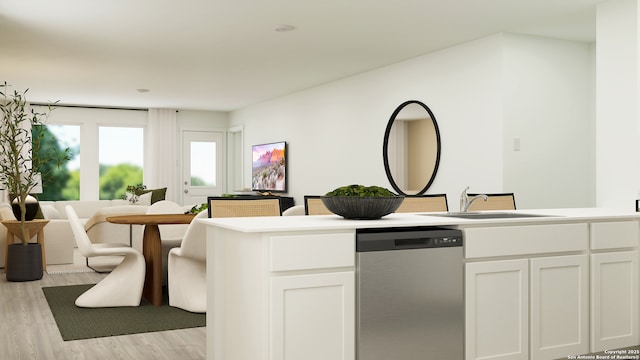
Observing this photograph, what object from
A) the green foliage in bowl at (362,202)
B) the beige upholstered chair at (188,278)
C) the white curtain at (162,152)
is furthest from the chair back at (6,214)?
the green foliage in bowl at (362,202)

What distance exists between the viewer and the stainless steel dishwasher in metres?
2.64

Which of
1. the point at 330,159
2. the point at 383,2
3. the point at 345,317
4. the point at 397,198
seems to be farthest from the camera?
the point at 330,159

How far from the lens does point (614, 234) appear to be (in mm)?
3332

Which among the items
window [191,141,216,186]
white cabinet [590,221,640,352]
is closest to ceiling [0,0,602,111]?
white cabinet [590,221,640,352]

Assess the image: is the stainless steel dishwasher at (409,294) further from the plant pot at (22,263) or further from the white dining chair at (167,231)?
the plant pot at (22,263)

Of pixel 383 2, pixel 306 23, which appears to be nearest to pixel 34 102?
pixel 306 23

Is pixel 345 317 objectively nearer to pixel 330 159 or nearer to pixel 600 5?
pixel 600 5

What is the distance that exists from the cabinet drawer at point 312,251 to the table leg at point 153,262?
273 cm

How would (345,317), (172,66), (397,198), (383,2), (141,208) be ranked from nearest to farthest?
(345,317) → (397,198) → (383,2) → (141,208) → (172,66)

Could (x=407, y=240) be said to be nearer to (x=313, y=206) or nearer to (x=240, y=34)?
(x=313, y=206)

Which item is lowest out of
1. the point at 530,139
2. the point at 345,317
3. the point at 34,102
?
the point at 345,317

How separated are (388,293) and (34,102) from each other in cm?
965

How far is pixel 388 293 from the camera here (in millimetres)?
2680

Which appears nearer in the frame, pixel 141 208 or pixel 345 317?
pixel 345 317
